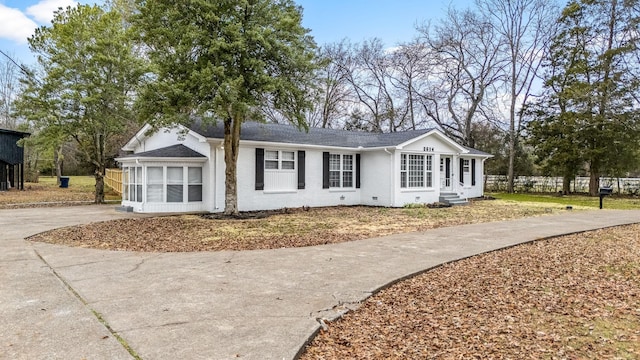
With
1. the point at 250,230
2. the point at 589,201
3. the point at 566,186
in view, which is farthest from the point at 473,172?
the point at 250,230

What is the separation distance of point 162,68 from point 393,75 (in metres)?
24.1

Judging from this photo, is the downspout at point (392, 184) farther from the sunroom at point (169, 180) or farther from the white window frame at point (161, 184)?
the white window frame at point (161, 184)

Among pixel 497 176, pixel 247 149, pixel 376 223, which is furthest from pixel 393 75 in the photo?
pixel 376 223

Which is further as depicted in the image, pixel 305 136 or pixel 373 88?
pixel 373 88

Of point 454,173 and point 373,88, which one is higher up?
point 373,88

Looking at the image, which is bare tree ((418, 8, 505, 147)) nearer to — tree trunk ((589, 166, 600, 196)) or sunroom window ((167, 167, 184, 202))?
tree trunk ((589, 166, 600, 196))

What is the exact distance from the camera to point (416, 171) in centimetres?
1842

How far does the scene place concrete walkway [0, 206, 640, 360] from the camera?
3.51 metres

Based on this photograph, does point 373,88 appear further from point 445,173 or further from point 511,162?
point 445,173

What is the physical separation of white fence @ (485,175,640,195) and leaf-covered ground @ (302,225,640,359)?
960 inches

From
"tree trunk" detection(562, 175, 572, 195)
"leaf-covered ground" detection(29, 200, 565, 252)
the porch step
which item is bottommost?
"leaf-covered ground" detection(29, 200, 565, 252)

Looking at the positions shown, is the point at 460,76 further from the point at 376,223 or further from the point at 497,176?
the point at 376,223

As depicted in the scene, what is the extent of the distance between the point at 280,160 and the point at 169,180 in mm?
4098

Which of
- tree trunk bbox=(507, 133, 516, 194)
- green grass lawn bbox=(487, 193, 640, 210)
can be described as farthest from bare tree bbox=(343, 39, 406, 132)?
green grass lawn bbox=(487, 193, 640, 210)
